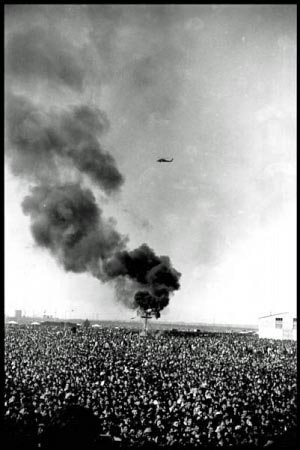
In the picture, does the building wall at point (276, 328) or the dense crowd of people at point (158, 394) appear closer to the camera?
the dense crowd of people at point (158, 394)

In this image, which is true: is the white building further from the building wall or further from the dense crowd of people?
the dense crowd of people

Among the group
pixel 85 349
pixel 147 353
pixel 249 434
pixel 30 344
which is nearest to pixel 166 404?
pixel 249 434

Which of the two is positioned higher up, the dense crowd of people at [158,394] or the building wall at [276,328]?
the dense crowd of people at [158,394]

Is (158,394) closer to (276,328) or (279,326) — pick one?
Result: (279,326)

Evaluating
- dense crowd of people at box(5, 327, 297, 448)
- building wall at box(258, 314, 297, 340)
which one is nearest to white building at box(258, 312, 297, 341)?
building wall at box(258, 314, 297, 340)

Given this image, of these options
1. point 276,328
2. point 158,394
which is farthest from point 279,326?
point 158,394

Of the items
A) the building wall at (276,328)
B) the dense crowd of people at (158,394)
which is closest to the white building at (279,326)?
the building wall at (276,328)

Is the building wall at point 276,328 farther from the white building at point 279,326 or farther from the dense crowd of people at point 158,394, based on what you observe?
the dense crowd of people at point 158,394
